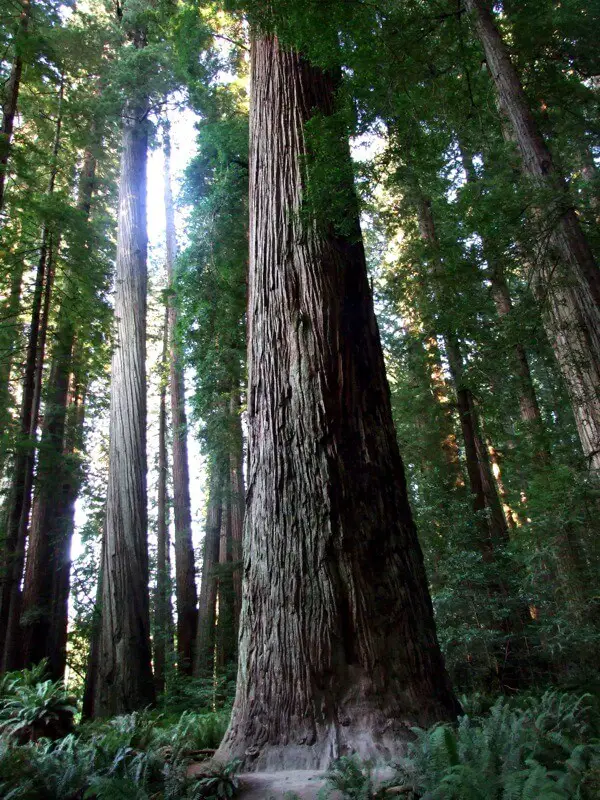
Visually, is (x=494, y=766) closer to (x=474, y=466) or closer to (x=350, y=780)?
(x=350, y=780)

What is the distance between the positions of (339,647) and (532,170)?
215 inches

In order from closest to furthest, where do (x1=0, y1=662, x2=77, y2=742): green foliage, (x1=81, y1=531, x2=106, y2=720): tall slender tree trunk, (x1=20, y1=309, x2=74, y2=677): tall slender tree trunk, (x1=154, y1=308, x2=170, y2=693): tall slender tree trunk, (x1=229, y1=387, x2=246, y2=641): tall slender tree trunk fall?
(x1=0, y1=662, x2=77, y2=742): green foliage → (x1=81, y1=531, x2=106, y2=720): tall slender tree trunk → (x1=20, y1=309, x2=74, y2=677): tall slender tree trunk → (x1=229, y1=387, x2=246, y2=641): tall slender tree trunk → (x1=154, y1=308, x2=170, y2=693): tall slender tree trunk

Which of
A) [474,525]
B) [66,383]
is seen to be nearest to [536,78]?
[474,525]

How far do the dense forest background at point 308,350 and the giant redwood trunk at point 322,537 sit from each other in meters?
0.04

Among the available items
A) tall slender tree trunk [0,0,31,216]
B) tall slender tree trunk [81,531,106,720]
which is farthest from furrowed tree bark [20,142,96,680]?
tall slender tree trunk [0,0,31,216]

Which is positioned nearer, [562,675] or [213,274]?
[562,675]

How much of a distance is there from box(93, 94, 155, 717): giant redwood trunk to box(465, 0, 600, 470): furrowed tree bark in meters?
6.04

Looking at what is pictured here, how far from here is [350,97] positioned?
4695 mm

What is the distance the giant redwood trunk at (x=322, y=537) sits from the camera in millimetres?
2934

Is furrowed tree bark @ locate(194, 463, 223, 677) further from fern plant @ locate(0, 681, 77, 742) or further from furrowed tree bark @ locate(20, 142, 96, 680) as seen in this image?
fern plant @ locate(0, 681, 77, 742)

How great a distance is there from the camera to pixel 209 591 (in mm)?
12805

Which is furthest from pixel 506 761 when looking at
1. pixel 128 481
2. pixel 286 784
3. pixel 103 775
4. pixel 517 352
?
pixel 517 352

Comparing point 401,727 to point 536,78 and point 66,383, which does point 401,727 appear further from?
point 66,383

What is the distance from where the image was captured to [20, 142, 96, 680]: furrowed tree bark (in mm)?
10047
